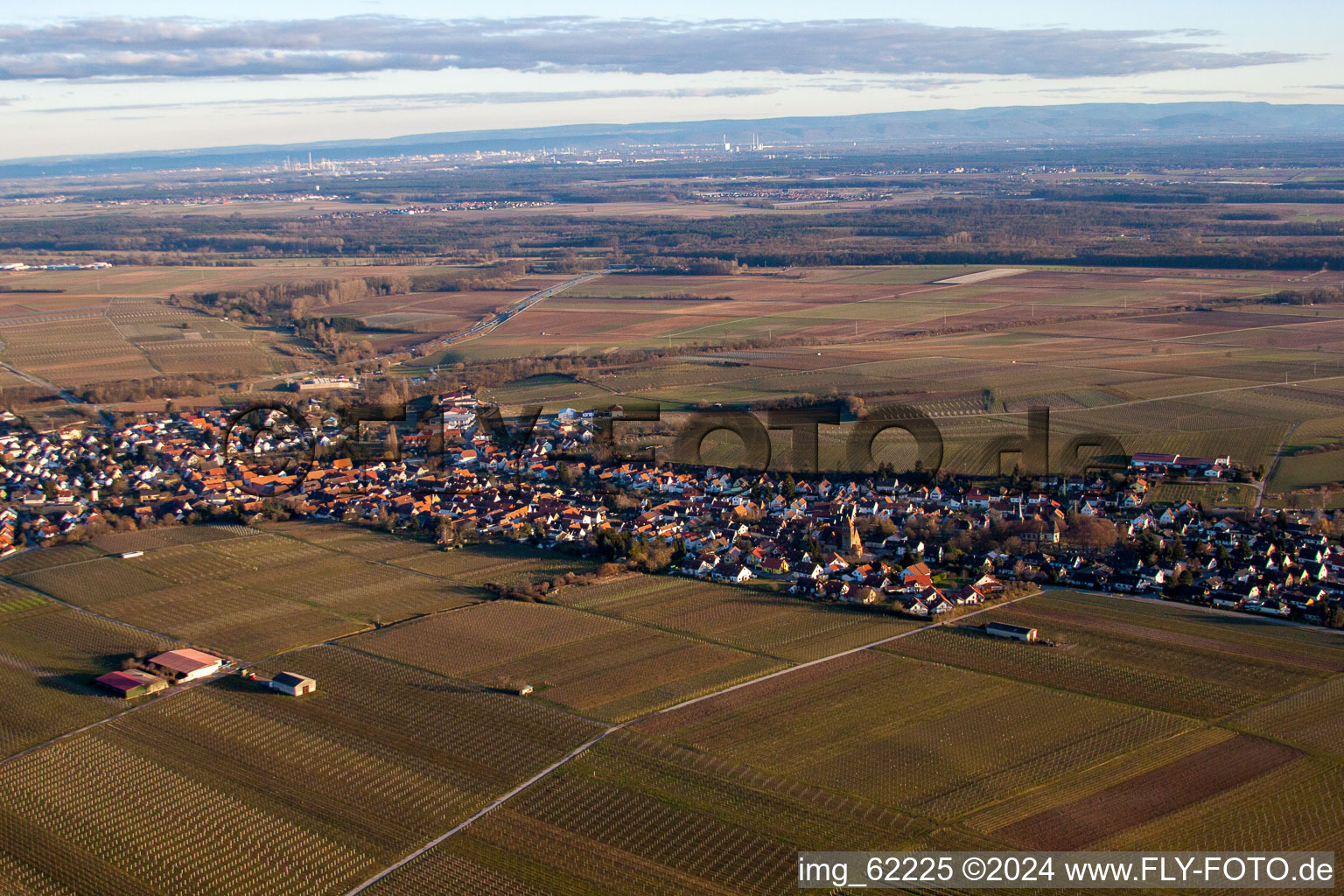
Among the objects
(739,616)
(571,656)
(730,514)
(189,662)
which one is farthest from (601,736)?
(730,514)

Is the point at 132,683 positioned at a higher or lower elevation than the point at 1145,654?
higher

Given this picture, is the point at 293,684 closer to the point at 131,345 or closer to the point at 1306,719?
the point at 1306,719

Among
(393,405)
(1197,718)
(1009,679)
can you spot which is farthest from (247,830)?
(393,405)

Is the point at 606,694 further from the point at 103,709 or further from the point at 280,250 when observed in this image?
the point at 280,250

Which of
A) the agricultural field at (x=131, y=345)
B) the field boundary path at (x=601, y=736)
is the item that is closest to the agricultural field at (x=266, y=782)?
the field boundary path at (x=601, y=736)

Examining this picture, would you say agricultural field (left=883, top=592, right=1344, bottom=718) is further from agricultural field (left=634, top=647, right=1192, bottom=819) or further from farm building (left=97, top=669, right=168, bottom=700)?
farm building (left=97, top=669, right=168, bottom=700)

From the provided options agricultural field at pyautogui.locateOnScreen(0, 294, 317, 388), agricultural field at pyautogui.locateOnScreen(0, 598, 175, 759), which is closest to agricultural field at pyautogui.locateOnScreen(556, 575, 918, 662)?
agricultural field at pyautogui.locateOnScreen(0, 598, 175, 759)
